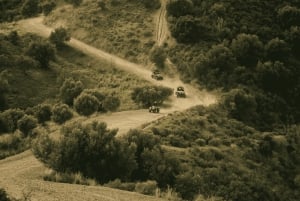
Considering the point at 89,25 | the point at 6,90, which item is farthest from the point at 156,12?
the point at 6,90

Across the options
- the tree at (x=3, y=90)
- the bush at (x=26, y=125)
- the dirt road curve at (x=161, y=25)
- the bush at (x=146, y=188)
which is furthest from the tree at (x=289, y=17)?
the bush at (x=146, y=188)

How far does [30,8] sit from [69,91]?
41055 millimetres

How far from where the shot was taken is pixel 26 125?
3903 centimetres

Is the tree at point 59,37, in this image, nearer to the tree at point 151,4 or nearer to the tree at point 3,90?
the tree at point 151,4

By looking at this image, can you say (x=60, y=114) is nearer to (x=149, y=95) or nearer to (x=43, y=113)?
(x=43, y=113)

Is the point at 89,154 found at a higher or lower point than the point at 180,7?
lower

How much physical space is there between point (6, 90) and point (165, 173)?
28.9m

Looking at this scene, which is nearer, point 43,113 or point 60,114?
point 60,114

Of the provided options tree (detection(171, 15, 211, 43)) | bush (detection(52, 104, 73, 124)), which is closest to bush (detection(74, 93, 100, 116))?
bush (detection(52, 104, 73, 124))

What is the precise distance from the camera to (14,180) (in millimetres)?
20859

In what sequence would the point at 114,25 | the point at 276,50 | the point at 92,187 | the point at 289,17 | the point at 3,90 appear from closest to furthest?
the point at 92,187 < the point at 3,90 < the point at 276,50 < the point at 289,17 < the point at 114,25

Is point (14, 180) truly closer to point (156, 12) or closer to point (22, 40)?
point (22, 40)

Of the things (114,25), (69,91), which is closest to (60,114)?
(69,91)

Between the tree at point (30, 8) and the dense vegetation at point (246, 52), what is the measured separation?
100 ft
